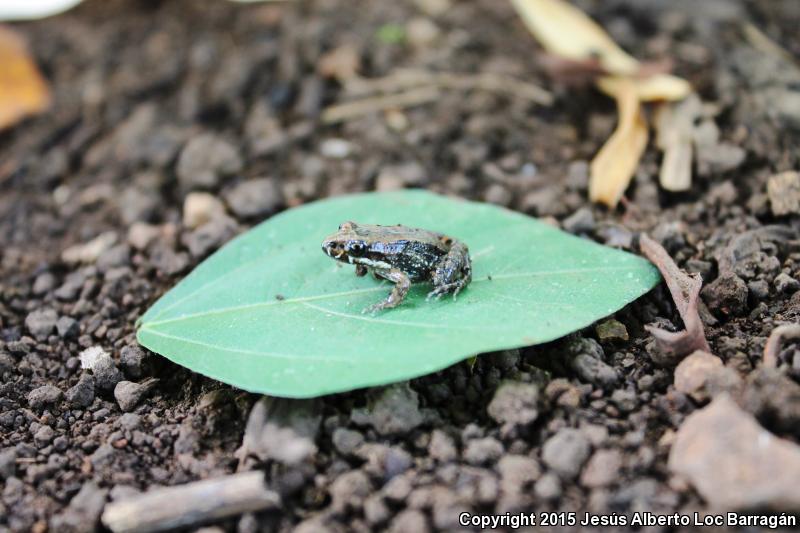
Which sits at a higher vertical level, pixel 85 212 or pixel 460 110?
pixel 460 110

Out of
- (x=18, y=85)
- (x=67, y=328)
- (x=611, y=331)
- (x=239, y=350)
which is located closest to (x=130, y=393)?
(x=239, y=350)

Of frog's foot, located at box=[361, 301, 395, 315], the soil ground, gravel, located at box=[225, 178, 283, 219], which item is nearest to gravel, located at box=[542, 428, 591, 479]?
the soil ground

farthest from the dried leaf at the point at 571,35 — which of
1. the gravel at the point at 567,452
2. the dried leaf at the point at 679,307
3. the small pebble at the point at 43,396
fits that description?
the small pebble at the point at 43,396

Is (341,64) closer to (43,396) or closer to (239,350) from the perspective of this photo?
(239,350)

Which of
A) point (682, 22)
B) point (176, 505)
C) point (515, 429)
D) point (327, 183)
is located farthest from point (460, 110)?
point (176, 505)

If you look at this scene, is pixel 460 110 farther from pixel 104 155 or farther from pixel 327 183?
pixel 104 155

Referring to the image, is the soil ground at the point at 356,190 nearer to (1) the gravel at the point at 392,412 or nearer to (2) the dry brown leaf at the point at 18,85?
(1) the gravel at the point at 392,412
